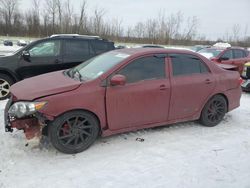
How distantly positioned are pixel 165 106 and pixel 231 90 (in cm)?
176

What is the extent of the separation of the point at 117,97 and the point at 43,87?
1.13m

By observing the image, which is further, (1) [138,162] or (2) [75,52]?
(2) [75,52]

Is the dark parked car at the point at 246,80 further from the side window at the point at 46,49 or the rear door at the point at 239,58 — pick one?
the side window at the point at 46,49

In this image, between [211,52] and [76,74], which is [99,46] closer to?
[76,74]

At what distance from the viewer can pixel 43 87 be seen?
3.58 metres

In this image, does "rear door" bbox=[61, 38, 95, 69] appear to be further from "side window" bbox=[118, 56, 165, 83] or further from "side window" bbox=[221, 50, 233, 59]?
"side window" bbox=[221, 50, 233, 59]

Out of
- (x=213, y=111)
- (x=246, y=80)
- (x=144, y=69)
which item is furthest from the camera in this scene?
(x=246, y=80)

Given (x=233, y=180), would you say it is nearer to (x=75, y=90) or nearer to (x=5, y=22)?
(x=75, y=90)

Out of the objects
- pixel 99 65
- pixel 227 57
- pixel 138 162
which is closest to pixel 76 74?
pixel 99 65

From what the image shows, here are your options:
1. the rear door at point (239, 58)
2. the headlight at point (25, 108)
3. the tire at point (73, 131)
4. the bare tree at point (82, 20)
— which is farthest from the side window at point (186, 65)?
the bare tree at point (82, 20)

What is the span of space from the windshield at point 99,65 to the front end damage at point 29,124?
98cm

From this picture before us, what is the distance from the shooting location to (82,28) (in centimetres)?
4056

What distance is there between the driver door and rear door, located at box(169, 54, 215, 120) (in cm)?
361

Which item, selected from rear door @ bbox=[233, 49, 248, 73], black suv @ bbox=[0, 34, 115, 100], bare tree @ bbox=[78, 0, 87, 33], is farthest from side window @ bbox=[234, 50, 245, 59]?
bare tree @ bbox=[78, 0, 87, 33]
